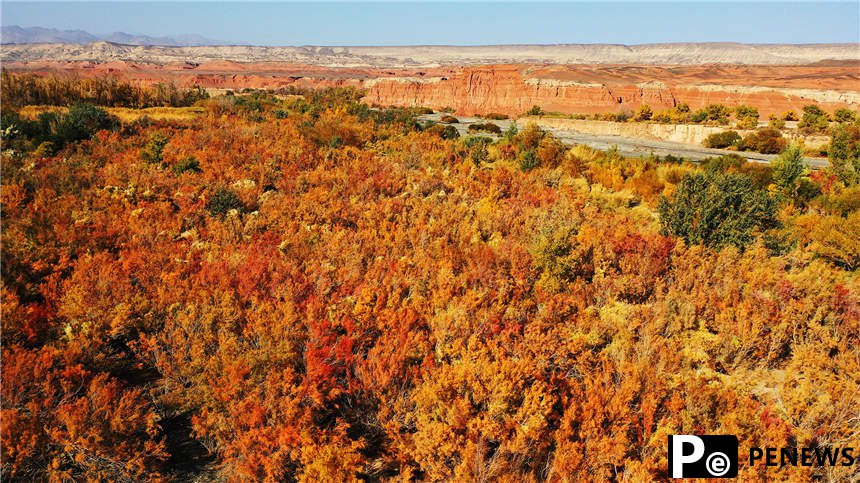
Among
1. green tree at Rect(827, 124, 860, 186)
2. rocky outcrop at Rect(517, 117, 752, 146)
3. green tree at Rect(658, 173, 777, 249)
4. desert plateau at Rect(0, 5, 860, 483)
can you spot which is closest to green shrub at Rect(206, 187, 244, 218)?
desert plateau at Rect(0, 5, 860, 483)

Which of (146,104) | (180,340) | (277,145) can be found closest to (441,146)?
(277,145)

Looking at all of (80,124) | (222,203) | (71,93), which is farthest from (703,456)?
(71,93)

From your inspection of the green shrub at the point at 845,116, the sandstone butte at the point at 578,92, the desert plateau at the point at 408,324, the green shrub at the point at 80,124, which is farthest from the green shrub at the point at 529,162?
the sandstone butte at the point at 578,92

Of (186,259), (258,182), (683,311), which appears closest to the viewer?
(683,311)

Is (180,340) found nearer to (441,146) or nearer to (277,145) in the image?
(277,145)

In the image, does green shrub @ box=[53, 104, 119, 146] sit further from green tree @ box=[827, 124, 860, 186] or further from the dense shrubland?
green tree @ box=[827, 124, 860, 186]

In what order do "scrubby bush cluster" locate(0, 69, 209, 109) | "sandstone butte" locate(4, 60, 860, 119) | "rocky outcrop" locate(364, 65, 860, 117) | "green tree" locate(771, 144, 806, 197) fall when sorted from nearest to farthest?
1. "green tree" locate(771, 144, 806, 197)
2. "scrubby bush cluster" locate(0, 69, 209, 109)
3. "rocky outcrop" locate(364, 65, 860, 117)
4. "sandstone butte" locate(4, 60, 860, 119)
